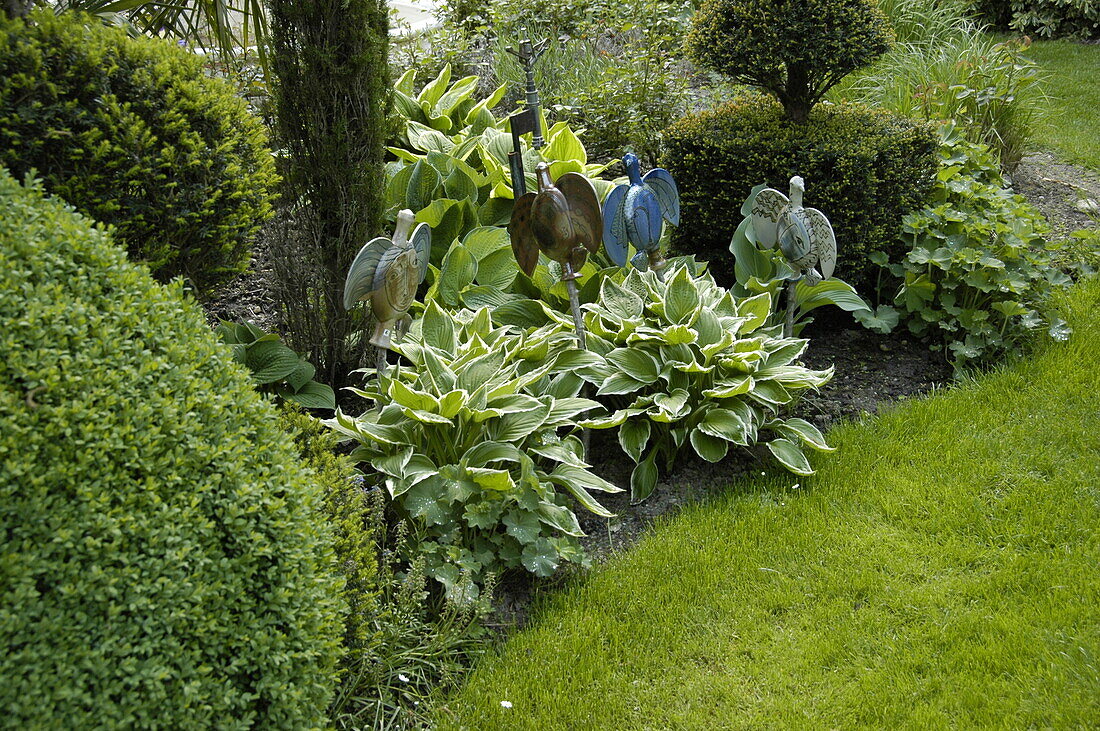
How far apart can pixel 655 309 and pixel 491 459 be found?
1177mm

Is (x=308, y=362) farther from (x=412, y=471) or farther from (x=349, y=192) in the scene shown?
(x=412, y=471)

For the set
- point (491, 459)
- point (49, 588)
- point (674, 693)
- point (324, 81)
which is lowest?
point (674, 693)

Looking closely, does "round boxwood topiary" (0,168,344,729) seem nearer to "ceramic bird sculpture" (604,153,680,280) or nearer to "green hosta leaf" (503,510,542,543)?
"green hosta leaf" (503,510,542,543)

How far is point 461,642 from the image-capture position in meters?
2.85

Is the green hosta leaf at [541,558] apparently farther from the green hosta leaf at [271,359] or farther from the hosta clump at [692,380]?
the green hosta leaf at [271,359]

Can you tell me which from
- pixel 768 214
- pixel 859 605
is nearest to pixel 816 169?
pixel 768 214

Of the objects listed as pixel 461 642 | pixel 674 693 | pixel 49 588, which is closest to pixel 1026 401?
pixel 674 693

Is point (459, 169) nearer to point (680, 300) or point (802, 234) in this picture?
point (680, 300)

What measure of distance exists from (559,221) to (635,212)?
0.37 metres

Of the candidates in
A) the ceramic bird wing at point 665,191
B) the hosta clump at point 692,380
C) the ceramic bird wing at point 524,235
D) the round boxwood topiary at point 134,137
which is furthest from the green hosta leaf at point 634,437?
the round boxwood topiary at point 134,137

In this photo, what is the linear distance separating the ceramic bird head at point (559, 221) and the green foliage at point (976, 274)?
1.76 m

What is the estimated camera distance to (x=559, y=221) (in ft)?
11.7

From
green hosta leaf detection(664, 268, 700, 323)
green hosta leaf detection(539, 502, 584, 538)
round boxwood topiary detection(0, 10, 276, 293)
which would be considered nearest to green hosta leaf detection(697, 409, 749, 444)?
green hosta leaf detection(664, 268, 700, 323)

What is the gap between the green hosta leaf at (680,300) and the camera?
12.7 ft
